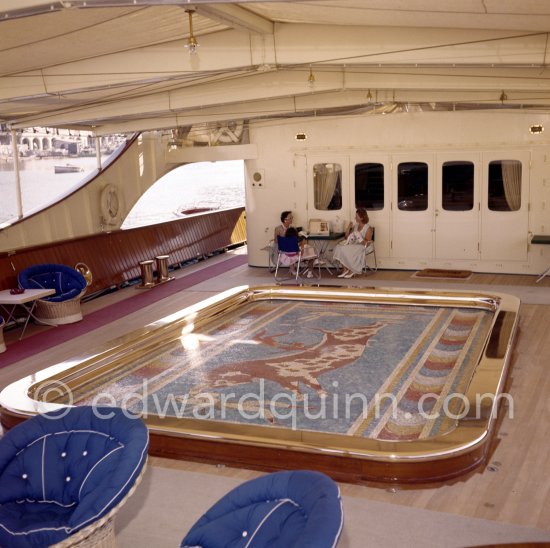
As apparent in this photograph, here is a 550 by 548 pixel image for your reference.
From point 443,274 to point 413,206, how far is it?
1.39 m

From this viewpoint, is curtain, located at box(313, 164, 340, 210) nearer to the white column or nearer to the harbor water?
the harbor water

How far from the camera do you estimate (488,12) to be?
4.75m

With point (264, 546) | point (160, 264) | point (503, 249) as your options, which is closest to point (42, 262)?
point (160, 264)

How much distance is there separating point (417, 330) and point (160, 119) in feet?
21.9

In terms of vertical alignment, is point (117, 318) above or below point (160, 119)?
below

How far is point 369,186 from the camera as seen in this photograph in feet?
40.9

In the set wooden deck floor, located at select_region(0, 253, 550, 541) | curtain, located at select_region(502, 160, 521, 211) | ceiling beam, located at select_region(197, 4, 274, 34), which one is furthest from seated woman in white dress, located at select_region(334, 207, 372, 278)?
ceiling beam, located at select_region(197, 4, 274, 34)

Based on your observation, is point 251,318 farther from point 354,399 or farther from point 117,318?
point 354,399

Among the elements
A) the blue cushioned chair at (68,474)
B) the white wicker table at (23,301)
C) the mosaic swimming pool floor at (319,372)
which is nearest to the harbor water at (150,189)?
the white wicker table at (23,301)

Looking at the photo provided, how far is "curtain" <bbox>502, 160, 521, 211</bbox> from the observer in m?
11.3

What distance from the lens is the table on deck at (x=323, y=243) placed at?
1241 cm

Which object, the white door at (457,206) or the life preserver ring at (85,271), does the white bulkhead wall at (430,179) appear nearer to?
the white door at (457,206)

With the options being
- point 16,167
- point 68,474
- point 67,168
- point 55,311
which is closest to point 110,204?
point 16,167

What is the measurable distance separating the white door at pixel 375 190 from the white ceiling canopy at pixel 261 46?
365cm
